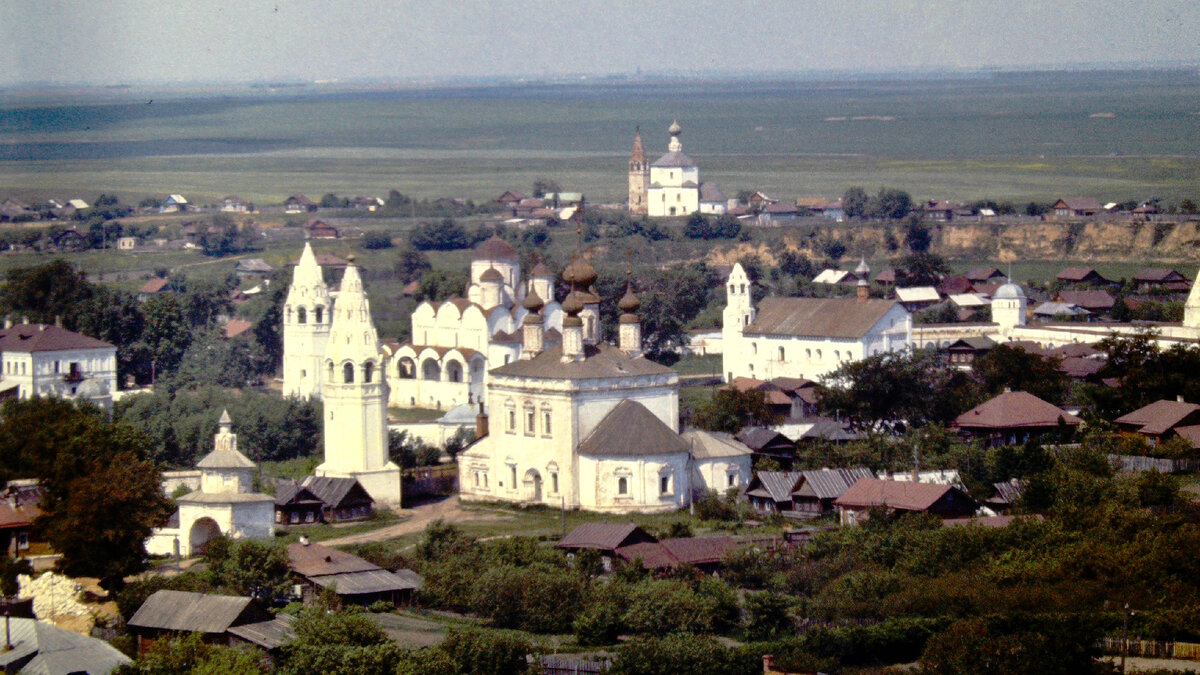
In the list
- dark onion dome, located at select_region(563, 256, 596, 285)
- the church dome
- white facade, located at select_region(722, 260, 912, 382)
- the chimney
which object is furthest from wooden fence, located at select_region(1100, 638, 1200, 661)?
the church dome

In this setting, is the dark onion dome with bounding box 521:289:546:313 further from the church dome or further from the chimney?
the church dome

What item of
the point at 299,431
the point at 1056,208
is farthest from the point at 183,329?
the point at 1056,208

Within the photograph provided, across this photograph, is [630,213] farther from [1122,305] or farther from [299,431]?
[299,431]

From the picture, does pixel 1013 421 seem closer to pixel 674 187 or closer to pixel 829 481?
pixel 829 481

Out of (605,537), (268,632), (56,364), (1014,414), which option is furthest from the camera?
Result: (56,364)

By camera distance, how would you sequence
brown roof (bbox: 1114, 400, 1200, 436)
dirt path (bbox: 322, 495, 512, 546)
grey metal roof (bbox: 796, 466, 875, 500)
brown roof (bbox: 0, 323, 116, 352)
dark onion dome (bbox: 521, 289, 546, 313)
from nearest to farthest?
dirt path (bbox: 322, 495, 512, 546) < grey metal roof (bbox: 796, 466, 875, 500) < brown roof (bbox: 1114, 400, 1200, 436) < dark onion dome (bbox: 521, 289, 546, 313) < brown roof (bbox: 0, 323, 116, 352)

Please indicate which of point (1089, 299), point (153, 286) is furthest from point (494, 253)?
point (153, 286)

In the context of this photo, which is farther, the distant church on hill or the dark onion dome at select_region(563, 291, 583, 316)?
the distant church on hill
